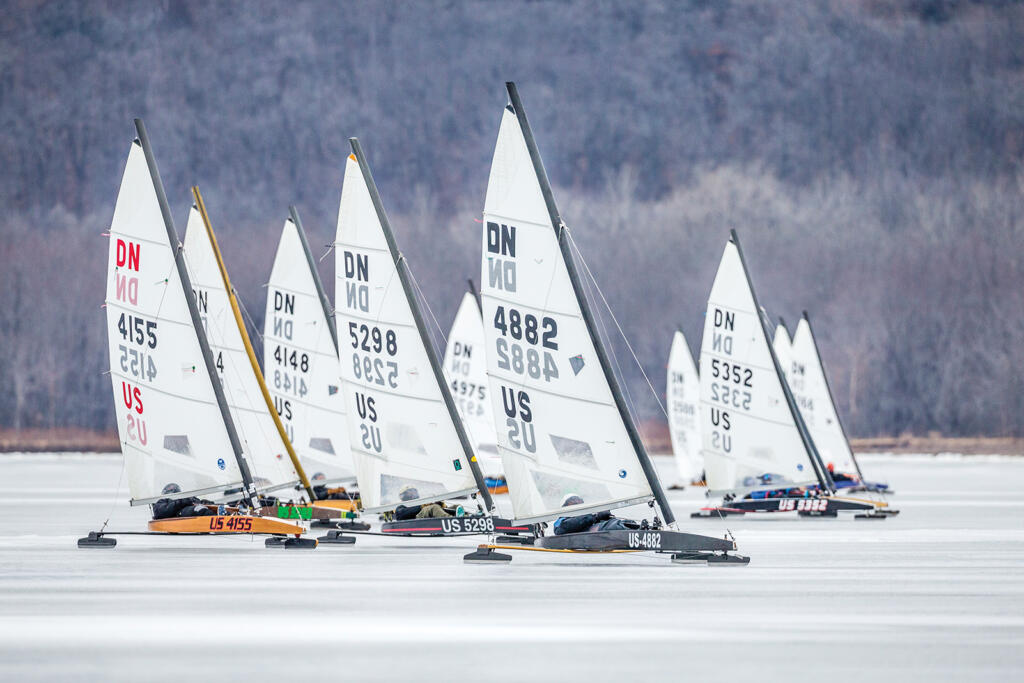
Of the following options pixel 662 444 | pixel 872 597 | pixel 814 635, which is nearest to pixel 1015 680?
pixel 814 635

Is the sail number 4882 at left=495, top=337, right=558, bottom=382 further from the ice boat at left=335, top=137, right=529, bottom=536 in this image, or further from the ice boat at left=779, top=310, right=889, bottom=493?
the ice boat at left=779, top=310, right=889, bottom=493

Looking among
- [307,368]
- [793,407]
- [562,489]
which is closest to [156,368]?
[562,489]

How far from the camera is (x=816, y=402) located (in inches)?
1892

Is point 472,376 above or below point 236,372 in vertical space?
above

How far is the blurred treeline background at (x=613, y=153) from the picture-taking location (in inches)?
5650

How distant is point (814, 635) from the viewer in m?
14.2

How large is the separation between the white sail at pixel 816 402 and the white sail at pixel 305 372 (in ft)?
56.5

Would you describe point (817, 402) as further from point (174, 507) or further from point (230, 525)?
point (230, 525)

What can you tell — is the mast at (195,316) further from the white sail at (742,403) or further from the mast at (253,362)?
the white sail at (742,403)

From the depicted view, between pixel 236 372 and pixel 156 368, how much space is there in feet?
24.1

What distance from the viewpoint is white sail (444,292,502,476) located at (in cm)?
4719

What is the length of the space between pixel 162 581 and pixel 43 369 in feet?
441

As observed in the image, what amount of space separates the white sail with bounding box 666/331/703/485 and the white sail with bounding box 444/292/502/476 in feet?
26.3

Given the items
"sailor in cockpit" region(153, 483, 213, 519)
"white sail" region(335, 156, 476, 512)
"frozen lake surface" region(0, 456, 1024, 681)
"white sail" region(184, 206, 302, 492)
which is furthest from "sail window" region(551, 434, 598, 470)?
"white sail" region(184, 206, 302, 492)
